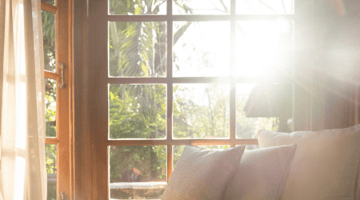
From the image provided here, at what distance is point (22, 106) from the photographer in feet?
3.81

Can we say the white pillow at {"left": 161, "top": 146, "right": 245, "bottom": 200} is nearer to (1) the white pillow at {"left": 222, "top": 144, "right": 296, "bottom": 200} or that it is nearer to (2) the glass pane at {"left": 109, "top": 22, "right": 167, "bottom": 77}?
(1) the white pillow at {"left": 222, "top": 144, "right": 296, "bottom": 200}

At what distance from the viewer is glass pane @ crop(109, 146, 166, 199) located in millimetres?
1698

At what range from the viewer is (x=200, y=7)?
1.69 metres

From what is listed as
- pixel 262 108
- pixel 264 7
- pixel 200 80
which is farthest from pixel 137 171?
pixel 264 7

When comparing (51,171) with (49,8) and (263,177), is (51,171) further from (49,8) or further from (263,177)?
(263,177)

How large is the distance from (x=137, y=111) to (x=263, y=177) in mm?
972

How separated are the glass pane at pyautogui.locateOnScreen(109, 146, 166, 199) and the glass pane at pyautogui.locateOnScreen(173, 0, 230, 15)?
3.37ft

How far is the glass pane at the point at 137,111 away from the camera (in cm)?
169

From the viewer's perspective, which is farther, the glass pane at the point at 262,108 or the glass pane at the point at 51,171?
the glass pane at the point at 262,108

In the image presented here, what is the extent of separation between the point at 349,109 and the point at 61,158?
197 cm

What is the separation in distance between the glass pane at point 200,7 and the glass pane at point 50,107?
102 centimetres

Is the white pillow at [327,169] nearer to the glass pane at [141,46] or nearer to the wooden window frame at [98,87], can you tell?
the wooden window frame at [98,87]

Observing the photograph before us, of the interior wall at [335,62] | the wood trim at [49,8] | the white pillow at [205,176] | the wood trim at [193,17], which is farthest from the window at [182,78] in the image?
the white pillow at [205,176]

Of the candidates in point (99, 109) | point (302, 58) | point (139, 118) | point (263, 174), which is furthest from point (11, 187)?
point (302, 58)
